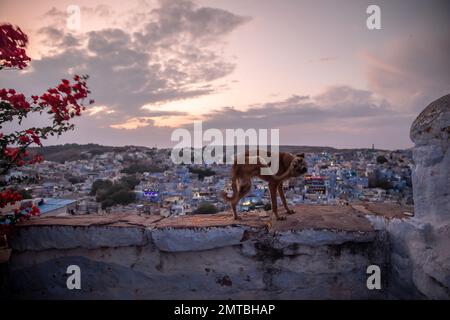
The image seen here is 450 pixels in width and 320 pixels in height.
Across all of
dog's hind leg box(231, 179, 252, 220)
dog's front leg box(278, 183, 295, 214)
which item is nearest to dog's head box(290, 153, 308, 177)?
dog's front leg box(278, 183, 295, 214)

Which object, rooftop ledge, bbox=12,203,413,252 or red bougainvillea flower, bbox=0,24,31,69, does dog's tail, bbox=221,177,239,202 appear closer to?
rooftop ledge, bbox=12,203,413,252

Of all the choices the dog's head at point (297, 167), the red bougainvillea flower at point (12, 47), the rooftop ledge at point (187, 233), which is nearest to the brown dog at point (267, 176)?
the dog's head at point (297, 167)

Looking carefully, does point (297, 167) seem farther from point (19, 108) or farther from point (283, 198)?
point (19, 108)

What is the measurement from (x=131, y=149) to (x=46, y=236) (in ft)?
112

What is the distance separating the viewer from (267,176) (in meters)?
3.70

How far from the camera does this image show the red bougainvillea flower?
9.34 ft

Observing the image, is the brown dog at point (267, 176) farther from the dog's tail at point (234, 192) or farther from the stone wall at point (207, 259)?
the stone wall at point (207, 259)

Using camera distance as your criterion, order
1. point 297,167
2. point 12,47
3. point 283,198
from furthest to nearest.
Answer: point 283,198, point 297,167, point 12,47

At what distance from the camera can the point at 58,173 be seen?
64.1ft

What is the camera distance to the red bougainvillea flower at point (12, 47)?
9.34 ft

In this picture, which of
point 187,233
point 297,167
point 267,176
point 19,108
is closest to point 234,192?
point 267,176

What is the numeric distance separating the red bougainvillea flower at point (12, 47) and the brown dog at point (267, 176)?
92.1 inches

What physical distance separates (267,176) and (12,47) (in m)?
2.79

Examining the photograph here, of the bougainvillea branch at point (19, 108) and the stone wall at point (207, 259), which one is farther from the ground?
the bougainvillea branch at point (19, 108)
